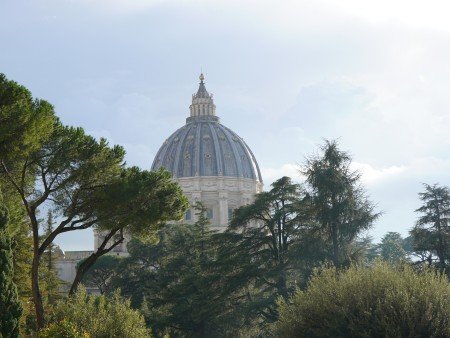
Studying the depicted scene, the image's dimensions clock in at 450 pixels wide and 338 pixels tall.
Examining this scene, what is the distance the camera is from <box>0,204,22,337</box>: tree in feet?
48.3

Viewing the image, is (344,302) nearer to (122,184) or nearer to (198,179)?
(122,184)

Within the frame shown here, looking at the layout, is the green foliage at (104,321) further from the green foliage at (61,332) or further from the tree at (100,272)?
the tree at (100,272)

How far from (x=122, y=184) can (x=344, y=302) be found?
21.4 feet

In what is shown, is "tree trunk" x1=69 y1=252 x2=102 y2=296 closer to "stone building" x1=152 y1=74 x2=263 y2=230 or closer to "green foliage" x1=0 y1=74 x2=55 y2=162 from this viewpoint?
"green foliage" x1=0 y1=74 x2=55 y2=162

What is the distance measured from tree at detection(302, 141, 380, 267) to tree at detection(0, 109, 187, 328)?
774 cm

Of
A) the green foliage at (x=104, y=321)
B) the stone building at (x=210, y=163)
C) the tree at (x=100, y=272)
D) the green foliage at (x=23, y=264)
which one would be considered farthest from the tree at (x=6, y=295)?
the stone building at (x=210, y=163)

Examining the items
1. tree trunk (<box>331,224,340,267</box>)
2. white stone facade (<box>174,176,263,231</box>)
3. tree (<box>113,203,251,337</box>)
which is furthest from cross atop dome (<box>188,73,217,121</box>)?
tree trunk (<box>331,224,340,267</box>)

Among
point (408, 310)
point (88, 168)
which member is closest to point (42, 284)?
point (88, 168)

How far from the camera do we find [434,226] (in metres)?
26.4

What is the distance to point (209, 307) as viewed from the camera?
2833 centimetres

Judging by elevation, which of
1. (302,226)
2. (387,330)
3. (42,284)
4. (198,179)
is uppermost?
(198,179)

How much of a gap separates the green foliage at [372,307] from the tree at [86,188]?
15.7 ft

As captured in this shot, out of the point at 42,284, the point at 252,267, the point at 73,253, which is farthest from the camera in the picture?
the point at 73,253

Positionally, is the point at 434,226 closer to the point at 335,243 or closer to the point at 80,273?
the point at 335,243
